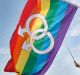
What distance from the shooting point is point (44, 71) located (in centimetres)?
2819

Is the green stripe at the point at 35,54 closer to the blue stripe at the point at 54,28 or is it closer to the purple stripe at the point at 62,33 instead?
the blue stripe at the point at 54,28

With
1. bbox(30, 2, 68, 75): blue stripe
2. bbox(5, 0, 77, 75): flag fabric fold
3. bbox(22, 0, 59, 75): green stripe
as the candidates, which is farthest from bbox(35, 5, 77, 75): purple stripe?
bbox(22, 0, 59, 75): green stripe

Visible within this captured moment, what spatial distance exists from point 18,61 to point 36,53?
3.90 feet

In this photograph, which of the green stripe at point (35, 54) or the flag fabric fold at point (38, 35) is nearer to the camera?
the flag fabric fold at point (38, 35)

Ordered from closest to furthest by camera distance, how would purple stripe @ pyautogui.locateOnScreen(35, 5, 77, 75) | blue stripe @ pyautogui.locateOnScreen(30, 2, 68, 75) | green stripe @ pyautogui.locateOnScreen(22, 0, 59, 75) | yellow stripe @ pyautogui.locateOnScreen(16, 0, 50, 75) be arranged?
purple stripe @ pyautogui.locateOnScreen(35, 5, 77, 75) < blue stripe @ pyautogui.locateOnScreen(30, 2, 68, 75) < green stripe @ pyautogui.locateOnScreen(22, 0, 59, 75) < yellow stripe @ pyautogui.locateOnScreen(16, 0, 50, 75)

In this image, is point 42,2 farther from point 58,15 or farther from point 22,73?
point 22,73

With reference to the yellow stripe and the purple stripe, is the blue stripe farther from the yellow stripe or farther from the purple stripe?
the yellow stripe

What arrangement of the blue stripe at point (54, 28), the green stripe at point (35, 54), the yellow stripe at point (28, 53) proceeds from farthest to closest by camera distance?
the yellow stripe at point (28, 53), the green stripe at point (35, 54), the blue stripe at point (54, 28)

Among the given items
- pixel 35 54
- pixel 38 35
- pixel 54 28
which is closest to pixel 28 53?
pixel 35 54

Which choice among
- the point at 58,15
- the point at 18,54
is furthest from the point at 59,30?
the point at 18,54

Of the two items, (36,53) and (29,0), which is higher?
(29,0)

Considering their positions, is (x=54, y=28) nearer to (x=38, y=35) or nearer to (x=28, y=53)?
(x=38, y=35)

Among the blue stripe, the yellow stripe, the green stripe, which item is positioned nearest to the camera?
the blue stripe

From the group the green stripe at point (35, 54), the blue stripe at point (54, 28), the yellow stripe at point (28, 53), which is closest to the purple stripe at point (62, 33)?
the blue stripe at point (54, 28)
